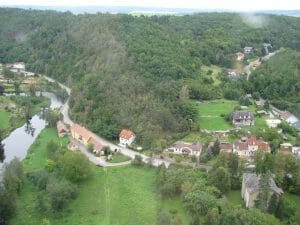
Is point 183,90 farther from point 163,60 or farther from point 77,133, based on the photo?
point 77,133

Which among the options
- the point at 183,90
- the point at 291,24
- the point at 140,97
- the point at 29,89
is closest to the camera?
the point at 140,97

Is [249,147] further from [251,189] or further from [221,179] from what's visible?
[251,189]

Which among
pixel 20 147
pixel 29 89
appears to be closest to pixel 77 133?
pixel 20 147

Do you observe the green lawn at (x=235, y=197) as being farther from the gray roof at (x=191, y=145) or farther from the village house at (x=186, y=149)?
the gray roof at (x=191, y=145)

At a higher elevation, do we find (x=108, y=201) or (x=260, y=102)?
(x=260, y=102)

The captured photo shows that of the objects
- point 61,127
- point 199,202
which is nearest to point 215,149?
point 199,202

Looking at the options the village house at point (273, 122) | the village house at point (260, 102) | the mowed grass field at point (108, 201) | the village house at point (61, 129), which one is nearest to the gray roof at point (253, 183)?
the mowed grass field at point (108, 201)
